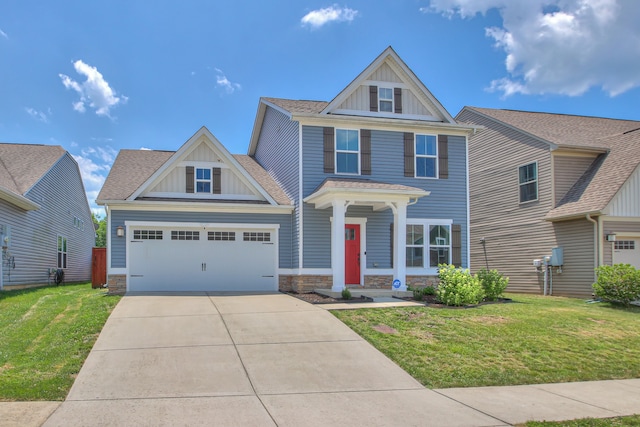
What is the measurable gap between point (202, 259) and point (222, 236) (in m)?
0.96

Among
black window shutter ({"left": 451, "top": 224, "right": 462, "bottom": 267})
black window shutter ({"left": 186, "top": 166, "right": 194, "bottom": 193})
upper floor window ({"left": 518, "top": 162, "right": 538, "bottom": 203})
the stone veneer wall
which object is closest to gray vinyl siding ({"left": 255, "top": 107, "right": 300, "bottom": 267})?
black window shutter ({"left": 186, "top": 166, "right": 194, "bottom": 193})

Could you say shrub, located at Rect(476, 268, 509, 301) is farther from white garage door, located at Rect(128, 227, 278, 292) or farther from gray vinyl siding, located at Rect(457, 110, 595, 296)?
white garage door, located at Rect(128, 227, 278, 292)

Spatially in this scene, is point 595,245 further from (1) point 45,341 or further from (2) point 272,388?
(1) point 45,341

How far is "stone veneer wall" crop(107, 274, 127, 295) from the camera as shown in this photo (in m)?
16.2

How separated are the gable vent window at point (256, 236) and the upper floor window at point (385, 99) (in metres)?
5.67

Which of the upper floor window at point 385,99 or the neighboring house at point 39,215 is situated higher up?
the upper floor window at point 385,99

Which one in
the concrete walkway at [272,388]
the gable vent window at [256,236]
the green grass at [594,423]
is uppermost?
the gable vent window at [256,236]

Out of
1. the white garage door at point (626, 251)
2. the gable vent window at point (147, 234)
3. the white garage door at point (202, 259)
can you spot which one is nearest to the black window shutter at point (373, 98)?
the white garage door at point (202, 259)

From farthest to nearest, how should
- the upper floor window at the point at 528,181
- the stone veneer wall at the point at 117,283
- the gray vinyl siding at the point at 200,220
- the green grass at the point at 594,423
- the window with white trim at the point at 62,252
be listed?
1. the window with white trim at the point at 62,252
2. the upper floor window at the point at 528,181
3. the gray vinyl siding at the point at 200,220
4. the stone veneer wall at the point at 117,283
5. the green grass at the point at 594,423

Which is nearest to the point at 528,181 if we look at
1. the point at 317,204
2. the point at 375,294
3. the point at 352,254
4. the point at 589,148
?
the point at 589,148

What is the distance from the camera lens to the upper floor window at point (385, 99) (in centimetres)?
1831

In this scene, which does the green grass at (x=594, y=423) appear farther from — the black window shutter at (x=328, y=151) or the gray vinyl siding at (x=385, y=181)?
the black window shutter at (x=328, y=151)

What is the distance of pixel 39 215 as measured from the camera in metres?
21.5

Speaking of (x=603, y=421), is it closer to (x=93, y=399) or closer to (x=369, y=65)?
(x=93, y=399)
